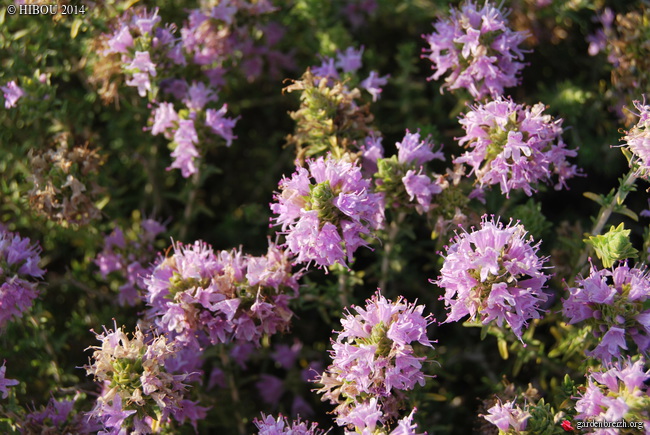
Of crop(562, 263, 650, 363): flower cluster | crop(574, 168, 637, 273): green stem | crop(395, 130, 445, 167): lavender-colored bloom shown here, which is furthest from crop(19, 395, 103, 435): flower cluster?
crop(574, 168, 637, 273): green stem

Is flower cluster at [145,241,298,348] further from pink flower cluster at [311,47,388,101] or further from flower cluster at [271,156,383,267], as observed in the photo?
pink flower cluster at [311,47,388,101]

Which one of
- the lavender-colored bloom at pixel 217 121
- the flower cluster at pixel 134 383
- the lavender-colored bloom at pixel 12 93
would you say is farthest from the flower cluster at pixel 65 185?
the flower cluster at pixel 134 383

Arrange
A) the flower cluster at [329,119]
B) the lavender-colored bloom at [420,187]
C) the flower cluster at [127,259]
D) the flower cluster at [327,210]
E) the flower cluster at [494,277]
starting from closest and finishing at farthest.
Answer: the flower cluster at [494,277] → the flower cluster at [327,210] → the lavender-colored bloom at [420,187] → the flower cluster at [329,119] → the flower cluster at [127,259]

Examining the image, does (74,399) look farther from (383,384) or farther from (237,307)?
(383,384)

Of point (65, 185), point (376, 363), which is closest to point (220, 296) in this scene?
point (376, 363)

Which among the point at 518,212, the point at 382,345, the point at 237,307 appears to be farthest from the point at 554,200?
the point at 237,307

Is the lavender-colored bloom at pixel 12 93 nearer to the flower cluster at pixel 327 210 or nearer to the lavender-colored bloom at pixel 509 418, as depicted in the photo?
the flower cluster at pixel 327 210
